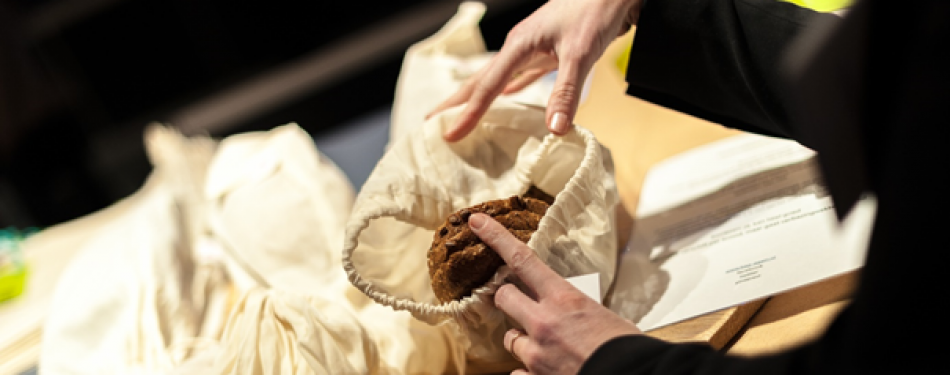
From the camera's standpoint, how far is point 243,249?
3.24ft

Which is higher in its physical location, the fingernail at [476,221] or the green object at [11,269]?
the fingernail at [476,221]

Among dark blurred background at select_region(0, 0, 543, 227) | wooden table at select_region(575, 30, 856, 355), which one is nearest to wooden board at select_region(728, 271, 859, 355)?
wooden table at select_region(575, 30, 856, 355)

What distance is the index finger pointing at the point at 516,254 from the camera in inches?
22.8

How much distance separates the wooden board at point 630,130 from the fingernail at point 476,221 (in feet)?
0.91

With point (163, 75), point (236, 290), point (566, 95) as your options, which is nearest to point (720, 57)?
point (566, 95)

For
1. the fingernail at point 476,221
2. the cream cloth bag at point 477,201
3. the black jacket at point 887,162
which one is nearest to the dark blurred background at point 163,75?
the cream cloth bag at point 477,201

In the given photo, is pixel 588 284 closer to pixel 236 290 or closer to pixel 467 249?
pixel 467 249

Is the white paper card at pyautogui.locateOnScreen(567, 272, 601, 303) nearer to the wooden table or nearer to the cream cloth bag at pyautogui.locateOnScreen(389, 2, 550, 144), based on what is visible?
the wooden table

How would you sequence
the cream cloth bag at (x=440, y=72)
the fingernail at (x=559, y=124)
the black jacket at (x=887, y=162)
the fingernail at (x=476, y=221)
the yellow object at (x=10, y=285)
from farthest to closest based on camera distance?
the yellow object at (x=10, y=285)
the cream cloth bag at (x=440, y=72)
the fingernail at (x=559, y=124)
the fingernail at (x=476, y=221)
the black jacket at (x=887, y=162)

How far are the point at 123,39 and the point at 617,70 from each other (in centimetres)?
199

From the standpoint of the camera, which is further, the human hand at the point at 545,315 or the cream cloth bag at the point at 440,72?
the cream cloth bag at the point at 440,72

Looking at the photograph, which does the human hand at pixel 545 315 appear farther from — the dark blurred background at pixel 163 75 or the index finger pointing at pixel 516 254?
the dark blurred background at pixel 163 75

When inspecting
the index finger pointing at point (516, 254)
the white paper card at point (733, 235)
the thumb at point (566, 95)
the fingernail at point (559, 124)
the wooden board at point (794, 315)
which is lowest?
the wooden board at point (794, 315)

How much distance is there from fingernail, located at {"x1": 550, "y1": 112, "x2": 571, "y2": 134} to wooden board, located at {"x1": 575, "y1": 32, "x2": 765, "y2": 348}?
0.18m
